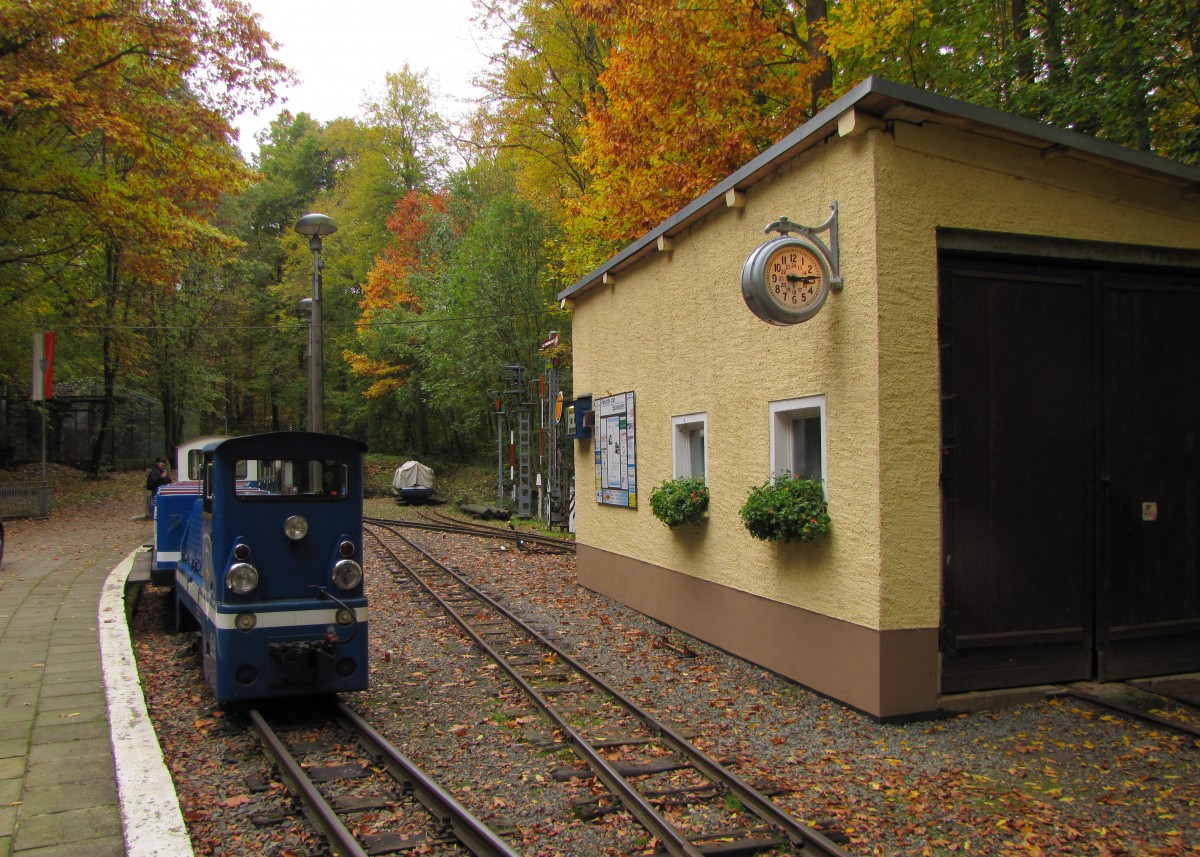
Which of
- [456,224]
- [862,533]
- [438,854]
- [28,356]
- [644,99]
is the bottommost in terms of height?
[438,854]

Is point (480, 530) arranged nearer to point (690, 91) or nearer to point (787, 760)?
point (690, 91)

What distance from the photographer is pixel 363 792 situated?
17.3 ft

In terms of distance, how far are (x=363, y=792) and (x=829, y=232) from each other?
5228mm

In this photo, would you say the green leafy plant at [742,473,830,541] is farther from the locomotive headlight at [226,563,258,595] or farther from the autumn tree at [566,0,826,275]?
the autumn tree at [566,0,826,275]

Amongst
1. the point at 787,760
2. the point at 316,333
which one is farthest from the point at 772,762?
the point at 316,333

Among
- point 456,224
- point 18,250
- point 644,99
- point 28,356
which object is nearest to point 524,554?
point 644,99

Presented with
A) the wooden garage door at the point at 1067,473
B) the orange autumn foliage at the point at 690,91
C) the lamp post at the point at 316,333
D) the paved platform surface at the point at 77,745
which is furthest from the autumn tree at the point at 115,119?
the wooden garage door at the point at 1067,473

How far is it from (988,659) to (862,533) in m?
1.40

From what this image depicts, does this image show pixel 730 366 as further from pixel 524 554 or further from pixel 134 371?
pixel 134 371

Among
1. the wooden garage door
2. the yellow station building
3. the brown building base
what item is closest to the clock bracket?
the yellow station building

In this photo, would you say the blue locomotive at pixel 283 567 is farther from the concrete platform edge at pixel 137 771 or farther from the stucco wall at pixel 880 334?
the stucco wall at pixel 880 334

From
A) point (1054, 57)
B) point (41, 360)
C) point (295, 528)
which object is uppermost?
point (1054, 57)

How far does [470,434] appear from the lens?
40.2 meters

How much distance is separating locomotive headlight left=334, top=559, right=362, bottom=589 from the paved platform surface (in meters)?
1.57
